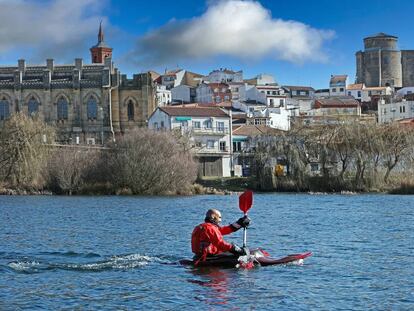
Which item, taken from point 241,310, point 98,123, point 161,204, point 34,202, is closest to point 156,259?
point 241,310

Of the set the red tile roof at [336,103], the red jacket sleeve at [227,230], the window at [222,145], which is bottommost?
the red jacket sleeve at [227,230]

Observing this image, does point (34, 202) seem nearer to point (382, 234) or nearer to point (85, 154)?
point (85, 154)

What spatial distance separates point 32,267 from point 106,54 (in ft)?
397

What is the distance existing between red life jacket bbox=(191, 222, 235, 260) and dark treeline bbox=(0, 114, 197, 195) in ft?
156

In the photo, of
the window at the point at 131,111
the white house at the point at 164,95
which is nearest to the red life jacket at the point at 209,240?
the window at the point at 131,111

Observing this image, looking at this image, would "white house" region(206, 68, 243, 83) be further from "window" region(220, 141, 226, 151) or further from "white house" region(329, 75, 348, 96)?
"window" region(220, 141, 226, 151)

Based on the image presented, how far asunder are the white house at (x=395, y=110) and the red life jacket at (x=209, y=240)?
122406 mm

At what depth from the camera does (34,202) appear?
62.0 metres

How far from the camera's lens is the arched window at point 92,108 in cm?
12150

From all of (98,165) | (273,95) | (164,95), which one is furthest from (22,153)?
(164,95)

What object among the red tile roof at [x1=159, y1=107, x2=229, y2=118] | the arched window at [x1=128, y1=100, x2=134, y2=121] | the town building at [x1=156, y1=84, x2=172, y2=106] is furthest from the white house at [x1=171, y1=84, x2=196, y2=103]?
the red tile roof at [x1=159, y1=107, x2=229, y2=118]

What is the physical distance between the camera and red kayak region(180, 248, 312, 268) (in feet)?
85.6

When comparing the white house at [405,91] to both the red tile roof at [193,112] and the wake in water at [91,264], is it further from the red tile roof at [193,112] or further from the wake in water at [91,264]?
the wake in water at [91,264]

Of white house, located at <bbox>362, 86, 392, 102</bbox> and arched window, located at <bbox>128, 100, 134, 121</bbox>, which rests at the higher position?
white house, located at <bbox>362, 86, 392, 102</bbox>
